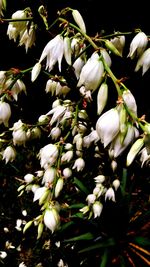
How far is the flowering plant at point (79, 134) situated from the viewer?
2.54ft

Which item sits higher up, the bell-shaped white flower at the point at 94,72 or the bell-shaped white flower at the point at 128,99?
the bell-shaped white flower at the point at 94,72

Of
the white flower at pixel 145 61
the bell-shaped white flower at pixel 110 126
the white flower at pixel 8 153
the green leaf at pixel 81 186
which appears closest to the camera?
the bell-shaped white flower at pixel 110 126

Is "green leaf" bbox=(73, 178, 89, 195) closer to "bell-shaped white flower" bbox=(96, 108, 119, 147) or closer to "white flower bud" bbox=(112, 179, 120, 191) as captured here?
"white flower bud" bbox=(112, 179, 120, 191)

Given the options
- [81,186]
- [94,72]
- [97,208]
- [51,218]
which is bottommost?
[81,186]

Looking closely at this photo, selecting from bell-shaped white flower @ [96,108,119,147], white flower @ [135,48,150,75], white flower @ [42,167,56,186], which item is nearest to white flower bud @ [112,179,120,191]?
white flower @ [42,167,56,186]

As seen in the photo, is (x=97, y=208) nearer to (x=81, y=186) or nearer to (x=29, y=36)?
(x=81, y=186)

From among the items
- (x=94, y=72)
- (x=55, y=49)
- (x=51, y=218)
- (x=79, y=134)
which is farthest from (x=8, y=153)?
(x=94, y=72)

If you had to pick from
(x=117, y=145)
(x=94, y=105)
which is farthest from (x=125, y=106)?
(x=94, y=105)

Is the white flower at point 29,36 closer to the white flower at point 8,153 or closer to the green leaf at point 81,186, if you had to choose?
the white flower at point 8,153

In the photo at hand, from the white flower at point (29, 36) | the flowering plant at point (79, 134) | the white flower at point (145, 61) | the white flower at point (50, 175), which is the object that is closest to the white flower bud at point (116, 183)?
the flowering plant at point (79, 134)

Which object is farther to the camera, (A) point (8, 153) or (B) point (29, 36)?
(A) point (8, 153)

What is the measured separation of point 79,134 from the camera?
1.41 m

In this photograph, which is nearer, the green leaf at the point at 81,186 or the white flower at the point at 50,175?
the white flower at the point at 50,175

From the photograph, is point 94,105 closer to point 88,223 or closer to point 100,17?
point 88,223
